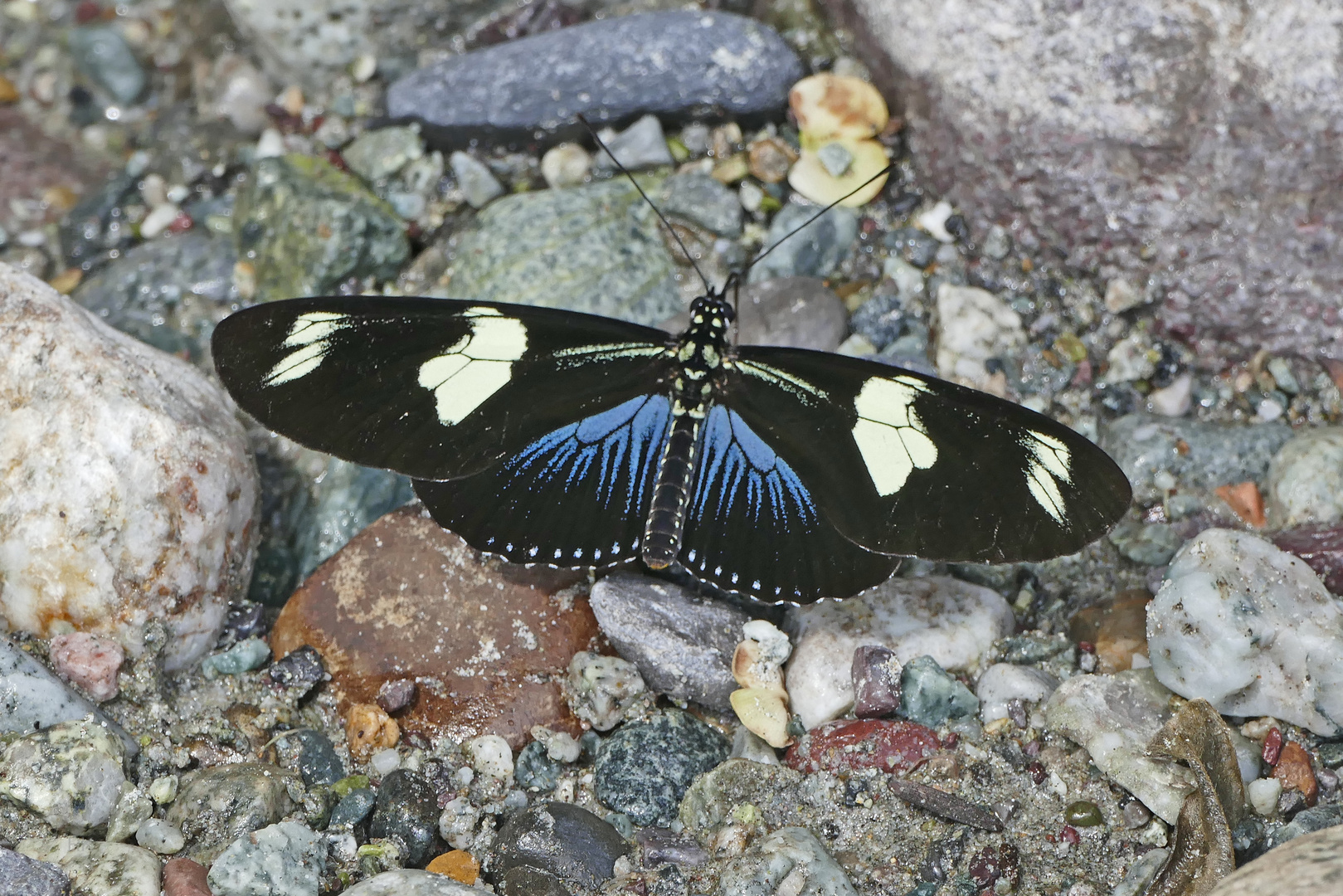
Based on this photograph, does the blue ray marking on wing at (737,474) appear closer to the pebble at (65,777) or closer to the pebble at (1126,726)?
the pebble at (1126,726)

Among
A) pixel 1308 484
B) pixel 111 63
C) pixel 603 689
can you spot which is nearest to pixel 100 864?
pixel 603 689

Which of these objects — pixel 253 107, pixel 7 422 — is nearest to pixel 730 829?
pixel 7 422

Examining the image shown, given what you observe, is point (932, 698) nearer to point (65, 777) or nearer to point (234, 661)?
point (234, 661)

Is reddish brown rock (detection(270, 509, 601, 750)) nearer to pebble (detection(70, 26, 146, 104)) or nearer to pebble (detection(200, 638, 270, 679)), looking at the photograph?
pebble (detection(200, 638, 270, 679))

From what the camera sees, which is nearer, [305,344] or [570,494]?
[305,344]

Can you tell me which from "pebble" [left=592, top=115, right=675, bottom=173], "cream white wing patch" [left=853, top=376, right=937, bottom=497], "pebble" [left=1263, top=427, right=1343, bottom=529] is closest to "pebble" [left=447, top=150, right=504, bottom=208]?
"pebble" [left=592, top=115, right=675, bottom=173]

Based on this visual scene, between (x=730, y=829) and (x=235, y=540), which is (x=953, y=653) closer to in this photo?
(x=730, y=829)
